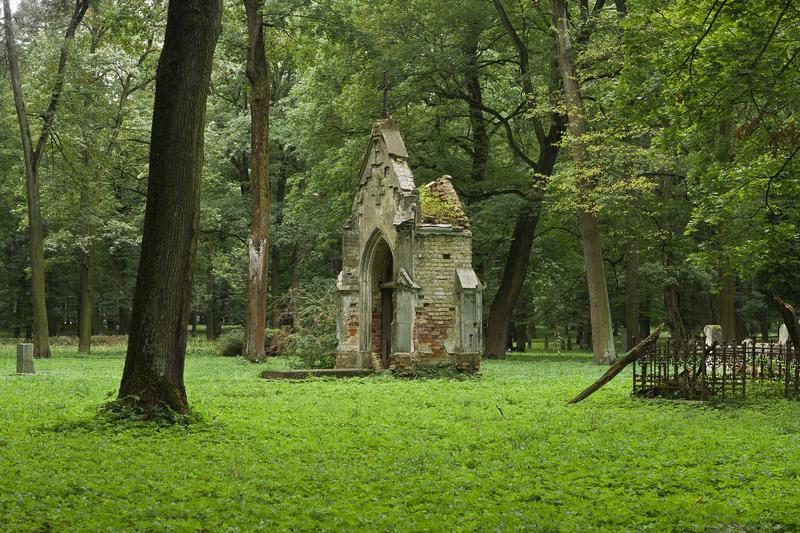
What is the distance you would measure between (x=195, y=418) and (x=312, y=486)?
13.4 ft

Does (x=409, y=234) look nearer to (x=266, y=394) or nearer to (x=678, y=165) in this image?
(x=266, y=394)

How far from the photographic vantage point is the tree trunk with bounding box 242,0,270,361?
26.7 m

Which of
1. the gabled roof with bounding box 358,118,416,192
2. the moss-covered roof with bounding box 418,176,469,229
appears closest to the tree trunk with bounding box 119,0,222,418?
the gabled roof with bounding box 358,118,416,192

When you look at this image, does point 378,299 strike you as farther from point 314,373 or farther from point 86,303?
point 86,303

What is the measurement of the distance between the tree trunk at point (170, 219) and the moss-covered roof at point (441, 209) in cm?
1036

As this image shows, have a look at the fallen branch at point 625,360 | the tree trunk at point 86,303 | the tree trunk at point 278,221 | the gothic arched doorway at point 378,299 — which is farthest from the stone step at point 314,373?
the tree trunk at point 278,221

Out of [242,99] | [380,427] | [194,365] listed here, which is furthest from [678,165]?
[242,99]

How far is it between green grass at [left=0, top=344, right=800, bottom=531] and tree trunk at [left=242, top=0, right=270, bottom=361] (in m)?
11.7

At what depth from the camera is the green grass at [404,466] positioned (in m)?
6.79

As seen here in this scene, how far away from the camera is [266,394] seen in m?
16.4

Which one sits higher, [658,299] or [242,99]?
[242,99]

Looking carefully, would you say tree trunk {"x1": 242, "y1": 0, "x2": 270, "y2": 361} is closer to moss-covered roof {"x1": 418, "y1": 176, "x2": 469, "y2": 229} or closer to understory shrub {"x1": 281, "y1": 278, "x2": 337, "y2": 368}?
understory shrub {"x1": 281, "y1": 278, "x2": 337, "y2": 368}

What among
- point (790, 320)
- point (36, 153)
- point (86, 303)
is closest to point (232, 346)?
point (86, 303)

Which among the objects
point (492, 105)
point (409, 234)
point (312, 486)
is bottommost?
point (312, 486)
